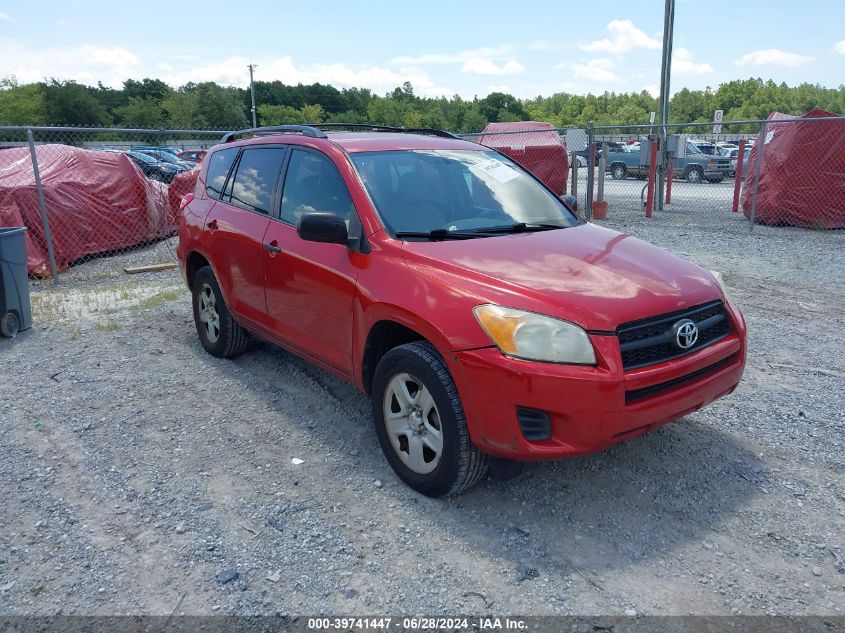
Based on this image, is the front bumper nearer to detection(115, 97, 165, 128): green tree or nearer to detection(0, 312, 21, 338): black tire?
detection(0, 312, 21, 338): black tire

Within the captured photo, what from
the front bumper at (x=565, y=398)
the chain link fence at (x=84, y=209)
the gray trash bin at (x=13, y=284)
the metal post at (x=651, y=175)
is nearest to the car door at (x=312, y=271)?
the front bumper at (x=565, y=398)

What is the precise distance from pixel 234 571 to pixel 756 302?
6.20 metres

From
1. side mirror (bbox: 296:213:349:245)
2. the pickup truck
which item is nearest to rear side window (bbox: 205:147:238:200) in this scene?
side mirror (bbox: 296:213:349:245)

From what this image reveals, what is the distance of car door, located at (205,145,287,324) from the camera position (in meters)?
4.59

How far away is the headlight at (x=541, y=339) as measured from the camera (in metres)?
2.87

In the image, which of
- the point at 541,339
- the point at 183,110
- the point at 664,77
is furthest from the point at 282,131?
the point at 183,110

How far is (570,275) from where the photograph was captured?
3.22 m

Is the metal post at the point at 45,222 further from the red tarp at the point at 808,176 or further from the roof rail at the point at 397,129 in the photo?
the red tarp at the point at 808,176

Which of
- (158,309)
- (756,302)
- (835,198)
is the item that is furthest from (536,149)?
(158,309)

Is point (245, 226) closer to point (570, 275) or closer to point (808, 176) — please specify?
point (570, 275)

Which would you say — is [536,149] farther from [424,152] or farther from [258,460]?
[258,460]

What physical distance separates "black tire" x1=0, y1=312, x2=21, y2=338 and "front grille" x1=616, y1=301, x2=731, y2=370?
230 inches

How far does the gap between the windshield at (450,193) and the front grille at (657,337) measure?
1.16 m

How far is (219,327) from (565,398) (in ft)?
11.3
